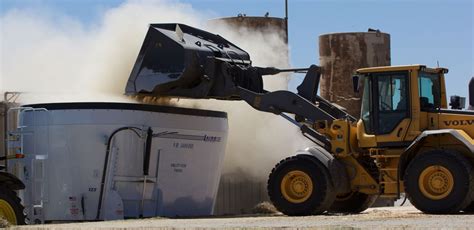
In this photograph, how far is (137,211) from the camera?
22734mm

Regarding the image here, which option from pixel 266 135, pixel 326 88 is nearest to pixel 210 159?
pixel 266 135

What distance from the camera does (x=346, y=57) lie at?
35719 mm

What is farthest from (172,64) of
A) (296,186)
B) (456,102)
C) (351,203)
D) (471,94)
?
(471,94)

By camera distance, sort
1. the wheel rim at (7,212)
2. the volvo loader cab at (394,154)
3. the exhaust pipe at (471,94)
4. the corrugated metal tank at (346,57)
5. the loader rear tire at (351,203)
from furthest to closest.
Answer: the corrugated metal tank at (346,57)
the loader rear tire at (351,203)
the exhaust pipe at (471,94)
the volvo loader cab at (394,154)
the wheel rim at (7,212)

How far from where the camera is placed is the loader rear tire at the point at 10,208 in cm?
1806

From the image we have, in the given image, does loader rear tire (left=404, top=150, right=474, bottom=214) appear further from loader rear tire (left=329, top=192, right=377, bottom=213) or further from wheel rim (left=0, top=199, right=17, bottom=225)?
wheel rim (left=0, top=199, right=17, bottom=225)

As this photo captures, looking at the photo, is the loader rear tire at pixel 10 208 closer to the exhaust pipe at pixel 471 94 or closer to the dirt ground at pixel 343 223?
the dirt ground at pixel 343 223

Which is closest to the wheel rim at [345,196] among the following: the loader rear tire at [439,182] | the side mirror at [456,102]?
the loader rear tire at [439,182]

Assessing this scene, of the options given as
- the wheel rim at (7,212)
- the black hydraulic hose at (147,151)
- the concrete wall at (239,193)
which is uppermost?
the black hydraulic hose at (147,151)

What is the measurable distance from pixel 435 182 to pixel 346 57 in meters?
15.9

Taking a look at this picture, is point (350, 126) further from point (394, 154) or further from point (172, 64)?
point (172, 64)

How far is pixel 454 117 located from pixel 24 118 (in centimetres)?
853

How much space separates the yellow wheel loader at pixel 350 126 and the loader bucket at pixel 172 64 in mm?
20

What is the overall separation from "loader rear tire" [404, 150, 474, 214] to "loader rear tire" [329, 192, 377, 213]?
256 centimetres
